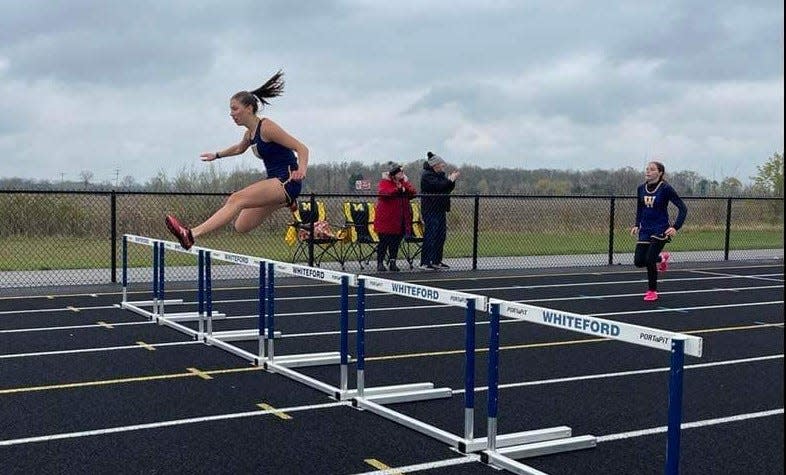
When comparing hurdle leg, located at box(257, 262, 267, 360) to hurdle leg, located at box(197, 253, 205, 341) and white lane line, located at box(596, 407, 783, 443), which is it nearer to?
hurdle leg, located at box(197, 253, 205, 341)

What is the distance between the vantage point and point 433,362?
8258mm

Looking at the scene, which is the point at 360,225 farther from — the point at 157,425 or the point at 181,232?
the point at 157,425

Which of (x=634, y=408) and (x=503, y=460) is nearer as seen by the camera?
(x=503, y=460)

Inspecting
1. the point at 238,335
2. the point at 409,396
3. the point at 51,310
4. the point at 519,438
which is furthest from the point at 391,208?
the point at 519,438

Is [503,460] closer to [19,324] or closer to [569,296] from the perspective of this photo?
[19,324]

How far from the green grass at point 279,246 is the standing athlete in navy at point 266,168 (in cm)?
1072

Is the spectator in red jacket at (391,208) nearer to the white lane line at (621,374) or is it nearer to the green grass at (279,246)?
the green grass at (279,246)

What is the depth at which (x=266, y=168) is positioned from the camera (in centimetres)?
634

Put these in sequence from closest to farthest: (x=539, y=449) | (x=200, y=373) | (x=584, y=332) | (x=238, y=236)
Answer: (x=584, y=332), (x=539, y=449), (x=200, y=373), (x=238, y=236)

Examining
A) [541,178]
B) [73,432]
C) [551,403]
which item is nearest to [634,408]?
[551,403]

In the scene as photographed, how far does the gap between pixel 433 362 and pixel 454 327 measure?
2.18 metres

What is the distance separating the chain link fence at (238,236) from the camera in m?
15.7

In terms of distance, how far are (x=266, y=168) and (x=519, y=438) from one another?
2.55 metres

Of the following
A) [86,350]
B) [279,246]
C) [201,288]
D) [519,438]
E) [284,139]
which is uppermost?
[284,139]
